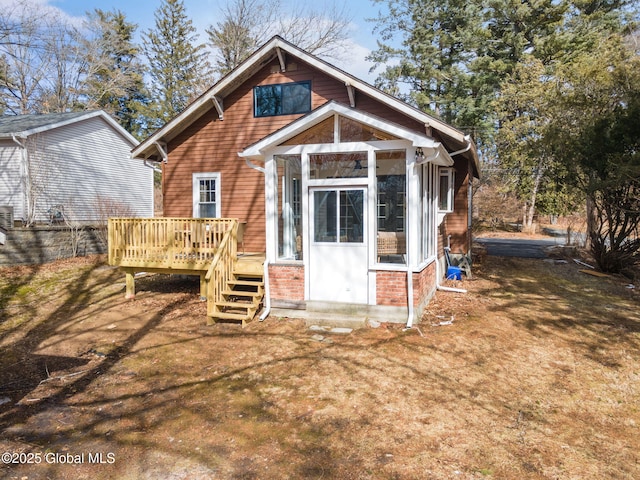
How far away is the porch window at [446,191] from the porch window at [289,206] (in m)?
4.39

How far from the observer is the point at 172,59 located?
110 feet

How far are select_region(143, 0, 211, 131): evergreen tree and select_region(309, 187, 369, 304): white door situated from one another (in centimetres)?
2936

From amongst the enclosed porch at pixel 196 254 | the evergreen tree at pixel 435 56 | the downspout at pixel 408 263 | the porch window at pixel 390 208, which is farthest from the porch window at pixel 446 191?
the evergreen tree at pixel 435 56

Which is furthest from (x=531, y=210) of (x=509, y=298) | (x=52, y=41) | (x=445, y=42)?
(x=52, y=41)

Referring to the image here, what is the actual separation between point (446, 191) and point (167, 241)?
7.16m

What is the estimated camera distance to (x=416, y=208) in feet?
23.2

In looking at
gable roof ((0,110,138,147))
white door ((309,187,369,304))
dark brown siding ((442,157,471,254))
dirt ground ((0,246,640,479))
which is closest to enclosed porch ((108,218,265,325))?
dirt ground ((0,246,640,479))

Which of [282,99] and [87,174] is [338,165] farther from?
[87,174]

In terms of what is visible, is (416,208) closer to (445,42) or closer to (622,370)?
(622,370)

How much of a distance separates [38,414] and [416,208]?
6.12 m

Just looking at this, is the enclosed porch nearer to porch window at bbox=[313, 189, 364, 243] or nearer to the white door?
the white door

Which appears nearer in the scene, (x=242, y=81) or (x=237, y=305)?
(x=237, y=305)

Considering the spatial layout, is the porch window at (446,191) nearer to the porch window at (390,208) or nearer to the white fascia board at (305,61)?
the white fascia board at (305,61)

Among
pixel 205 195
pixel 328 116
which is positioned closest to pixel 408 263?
pixel 328 116
